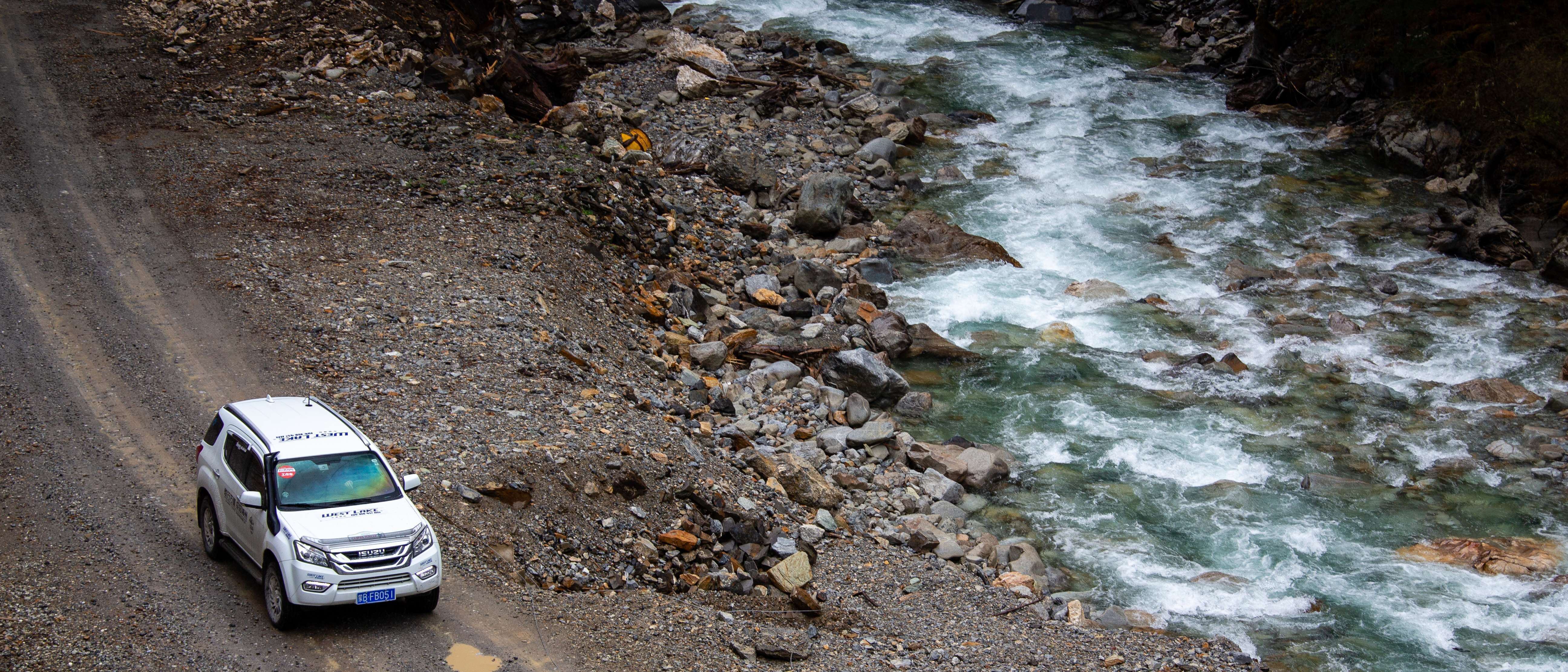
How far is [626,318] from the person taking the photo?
17.2 m

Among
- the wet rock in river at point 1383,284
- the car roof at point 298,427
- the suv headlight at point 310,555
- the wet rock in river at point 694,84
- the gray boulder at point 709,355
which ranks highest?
the car roof at point 298,427

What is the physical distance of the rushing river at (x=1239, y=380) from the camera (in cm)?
1334

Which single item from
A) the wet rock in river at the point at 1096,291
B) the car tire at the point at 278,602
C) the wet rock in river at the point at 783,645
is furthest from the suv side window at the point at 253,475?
the wet rock in river at the point at 1096,291

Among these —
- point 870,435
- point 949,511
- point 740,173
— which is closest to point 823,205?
point 740,173

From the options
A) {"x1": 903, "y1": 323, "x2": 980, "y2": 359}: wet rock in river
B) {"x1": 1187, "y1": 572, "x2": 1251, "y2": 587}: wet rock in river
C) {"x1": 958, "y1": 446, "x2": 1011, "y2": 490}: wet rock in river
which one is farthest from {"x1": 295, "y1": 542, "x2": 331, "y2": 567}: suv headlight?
{"x1": 903, "y1": 323, "x2": 980, "y2": 359}: wet rock in river

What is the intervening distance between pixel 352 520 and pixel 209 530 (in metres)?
1.82

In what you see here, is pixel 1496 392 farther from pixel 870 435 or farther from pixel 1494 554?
pixel 870 435

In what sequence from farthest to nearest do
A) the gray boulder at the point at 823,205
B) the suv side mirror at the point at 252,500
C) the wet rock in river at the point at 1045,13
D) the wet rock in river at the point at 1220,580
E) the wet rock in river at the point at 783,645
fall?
the wet rock in river at the point at 1045,13 < the gray boulder at the point at 823,205 < the wet rock in river at the point at 1220,580 < the wet rock in river at the point at 783,645 < the suv side mirror at the point at 252,500

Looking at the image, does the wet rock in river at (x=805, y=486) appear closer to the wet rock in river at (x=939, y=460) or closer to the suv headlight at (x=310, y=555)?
the wet rock in river at (x=939, y=460)

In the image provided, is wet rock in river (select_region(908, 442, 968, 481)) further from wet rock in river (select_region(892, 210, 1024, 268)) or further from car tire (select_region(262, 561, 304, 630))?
car tire (select_region(262, 561, 304, 630))

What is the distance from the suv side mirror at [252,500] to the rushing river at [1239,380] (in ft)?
30.9

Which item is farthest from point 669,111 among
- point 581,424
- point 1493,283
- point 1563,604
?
point 1563,604

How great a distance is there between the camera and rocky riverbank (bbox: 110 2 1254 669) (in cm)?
1141

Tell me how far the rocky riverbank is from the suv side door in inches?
76.6
